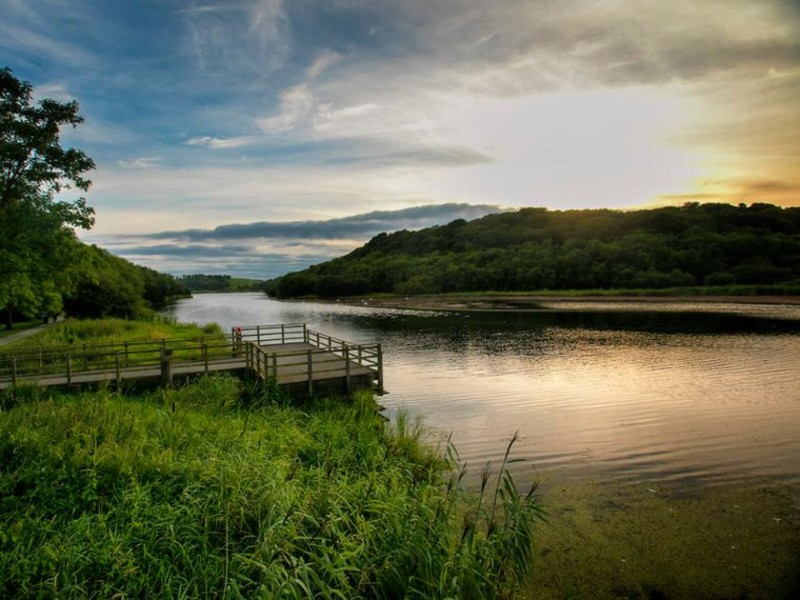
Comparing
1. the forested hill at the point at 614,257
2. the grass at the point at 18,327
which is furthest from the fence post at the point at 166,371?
the forested hill at the point at 614,257

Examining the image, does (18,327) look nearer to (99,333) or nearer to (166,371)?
(99,333)

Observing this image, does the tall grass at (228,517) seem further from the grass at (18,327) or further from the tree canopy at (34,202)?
the grass at (18,327)

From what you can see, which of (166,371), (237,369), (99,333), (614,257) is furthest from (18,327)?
(614,257)

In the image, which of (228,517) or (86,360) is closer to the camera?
(228,517)

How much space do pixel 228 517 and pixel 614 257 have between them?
127011 millimetres

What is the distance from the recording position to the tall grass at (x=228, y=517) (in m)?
6.13

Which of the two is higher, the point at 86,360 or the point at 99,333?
the point at 86,360

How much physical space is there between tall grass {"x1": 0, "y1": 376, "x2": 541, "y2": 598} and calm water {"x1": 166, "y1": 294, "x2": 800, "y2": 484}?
9.88ft

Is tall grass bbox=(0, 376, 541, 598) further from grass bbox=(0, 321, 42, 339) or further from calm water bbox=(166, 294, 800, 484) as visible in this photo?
grass bbox=(0, 321, 42, 339)

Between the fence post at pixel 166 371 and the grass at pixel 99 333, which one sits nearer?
the fence post at pixel 166 371

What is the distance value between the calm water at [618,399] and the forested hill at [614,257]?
241 feet

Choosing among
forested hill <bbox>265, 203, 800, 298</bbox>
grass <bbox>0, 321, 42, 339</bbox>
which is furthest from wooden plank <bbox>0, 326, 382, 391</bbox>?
forested hill <bbox>265, 203, 800, 298</bbox>

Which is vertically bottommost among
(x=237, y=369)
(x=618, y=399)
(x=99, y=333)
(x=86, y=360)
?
(x=618, y=399)

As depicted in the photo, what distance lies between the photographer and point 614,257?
11981 cm
